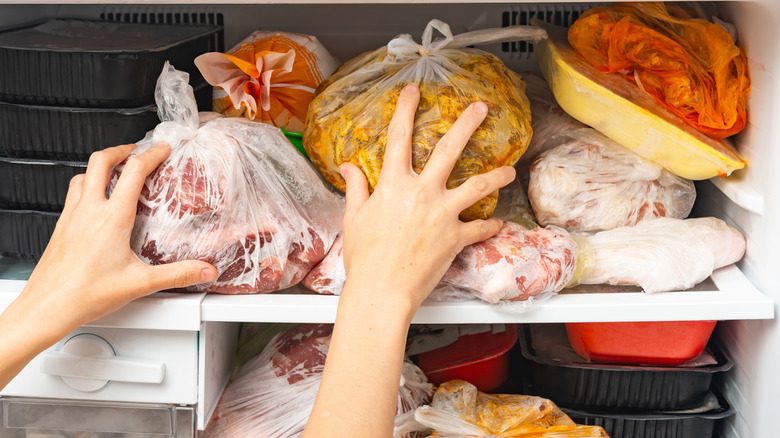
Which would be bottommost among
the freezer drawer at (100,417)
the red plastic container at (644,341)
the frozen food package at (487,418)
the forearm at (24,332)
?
the freezer drawer at (100,417)

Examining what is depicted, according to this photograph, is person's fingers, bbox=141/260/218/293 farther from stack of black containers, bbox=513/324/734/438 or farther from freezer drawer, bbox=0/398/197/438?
stack of black containers, bbox=513/324/734/438

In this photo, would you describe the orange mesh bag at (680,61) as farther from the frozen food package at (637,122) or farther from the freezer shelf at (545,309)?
the freezer shelf at (545,309)

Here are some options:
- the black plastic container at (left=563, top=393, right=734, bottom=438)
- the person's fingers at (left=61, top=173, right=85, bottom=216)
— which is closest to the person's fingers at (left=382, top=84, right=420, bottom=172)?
the person's fingers at (left=61, top=173, right=85, bottom=216)

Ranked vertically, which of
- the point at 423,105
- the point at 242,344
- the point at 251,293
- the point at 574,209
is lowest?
the point at 242,344

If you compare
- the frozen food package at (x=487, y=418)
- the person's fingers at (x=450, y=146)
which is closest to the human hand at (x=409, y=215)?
the person's fingers at (x=450, y=146)

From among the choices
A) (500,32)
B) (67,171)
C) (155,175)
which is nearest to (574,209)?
(500,32)

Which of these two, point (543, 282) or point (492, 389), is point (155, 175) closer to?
point (543, 282)

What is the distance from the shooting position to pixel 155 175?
78cm

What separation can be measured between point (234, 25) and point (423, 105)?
0.47m

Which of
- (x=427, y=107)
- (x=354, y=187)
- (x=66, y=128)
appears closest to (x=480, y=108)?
(x=427, y=107)

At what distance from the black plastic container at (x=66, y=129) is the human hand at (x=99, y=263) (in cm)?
8

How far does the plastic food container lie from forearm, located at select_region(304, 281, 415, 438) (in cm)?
33

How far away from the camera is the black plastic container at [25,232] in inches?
34.5

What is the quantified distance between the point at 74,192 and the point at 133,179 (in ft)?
0.30
